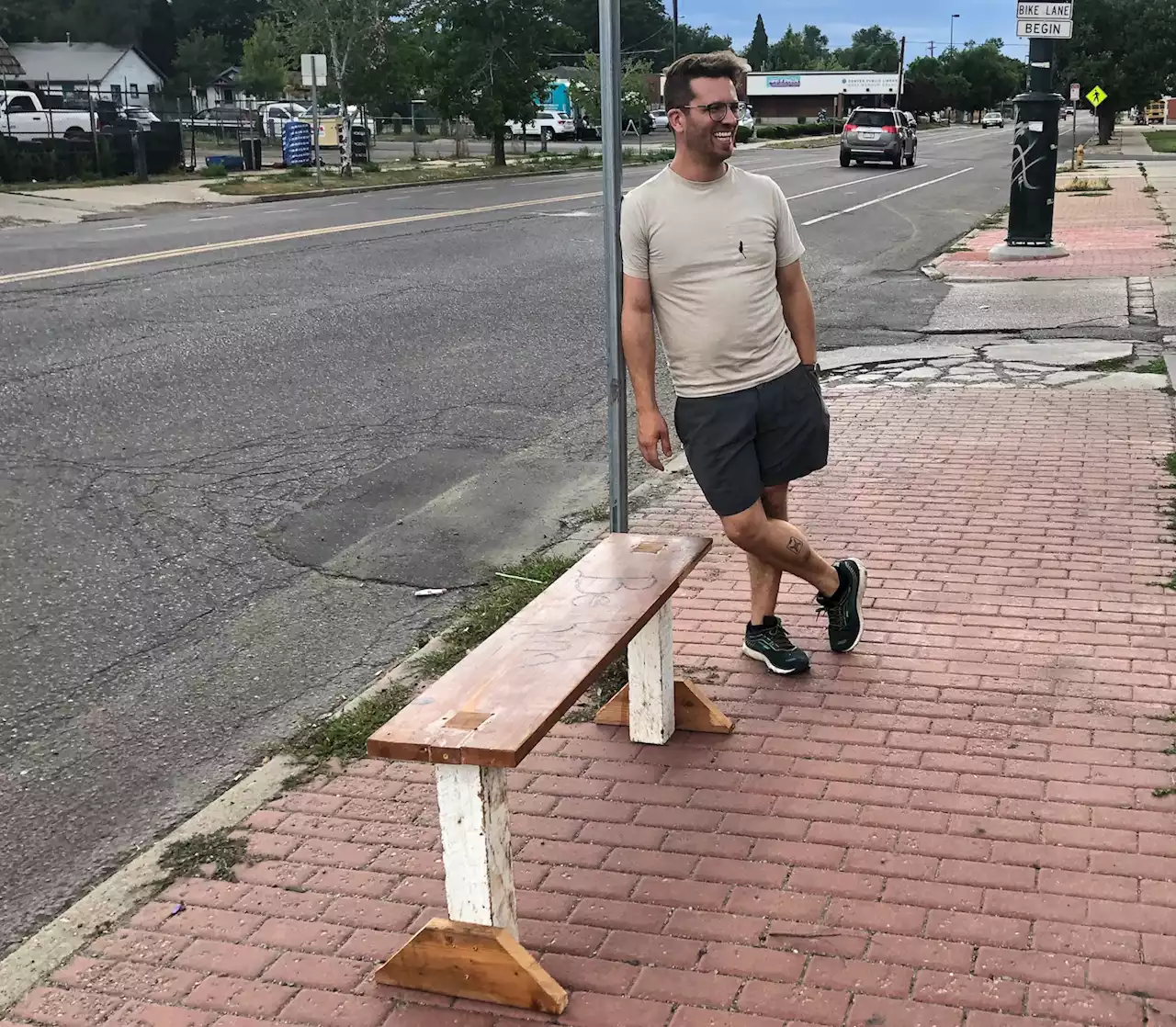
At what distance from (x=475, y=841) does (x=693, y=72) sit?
221cm

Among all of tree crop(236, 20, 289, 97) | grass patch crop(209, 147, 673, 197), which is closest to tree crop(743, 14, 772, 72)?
tree crop(236, 20, 289, 97)

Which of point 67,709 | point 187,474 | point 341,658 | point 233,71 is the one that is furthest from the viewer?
point 233,71

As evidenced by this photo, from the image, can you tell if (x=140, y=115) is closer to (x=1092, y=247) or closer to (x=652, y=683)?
(x=1092, y=247)

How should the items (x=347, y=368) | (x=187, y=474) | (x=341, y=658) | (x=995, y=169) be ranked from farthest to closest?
(x=995, y=169) < (x=347, y=368) < (x=187, y=474) < (x=341, y=658)

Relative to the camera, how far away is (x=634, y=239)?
12.8ft

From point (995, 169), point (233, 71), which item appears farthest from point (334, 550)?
point (233, 71)

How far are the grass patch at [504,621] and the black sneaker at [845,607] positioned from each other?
2.43ft

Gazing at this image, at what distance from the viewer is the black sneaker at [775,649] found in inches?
178

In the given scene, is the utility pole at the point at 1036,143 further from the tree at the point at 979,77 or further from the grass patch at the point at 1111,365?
the tree at the point at 979,77

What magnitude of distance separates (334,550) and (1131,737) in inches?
138

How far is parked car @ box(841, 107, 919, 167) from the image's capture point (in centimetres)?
3922

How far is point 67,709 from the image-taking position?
4.47m

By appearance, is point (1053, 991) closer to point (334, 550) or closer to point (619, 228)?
point (619, 228)

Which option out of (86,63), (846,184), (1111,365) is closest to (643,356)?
(1111,365)
